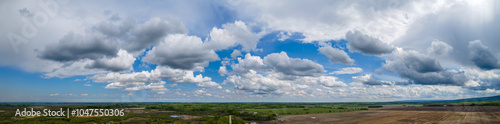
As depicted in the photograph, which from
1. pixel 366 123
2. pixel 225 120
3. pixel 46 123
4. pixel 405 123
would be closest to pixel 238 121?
pixel 225 120

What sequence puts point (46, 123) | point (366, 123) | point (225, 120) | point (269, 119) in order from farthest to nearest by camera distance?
point (269, 119) → point (366, 123) → point (46, 123) → point (225, 120)

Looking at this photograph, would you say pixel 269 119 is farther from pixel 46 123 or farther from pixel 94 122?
pixel 46 123

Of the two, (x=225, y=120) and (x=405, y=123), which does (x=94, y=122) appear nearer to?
(x=225, y=120)

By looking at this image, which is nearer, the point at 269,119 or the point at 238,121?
the point at 238,121

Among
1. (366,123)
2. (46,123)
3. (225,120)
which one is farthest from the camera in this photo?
(366,123)

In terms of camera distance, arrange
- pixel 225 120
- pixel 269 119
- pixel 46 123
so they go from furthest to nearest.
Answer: pixel 269 119, pixel 46 123, pixel 225 120

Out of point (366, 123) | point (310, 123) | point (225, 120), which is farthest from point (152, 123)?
point (366, 123)

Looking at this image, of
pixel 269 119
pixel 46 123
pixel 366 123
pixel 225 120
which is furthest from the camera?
pixel 269 119

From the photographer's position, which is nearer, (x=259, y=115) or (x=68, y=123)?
(x=68, y=123)
